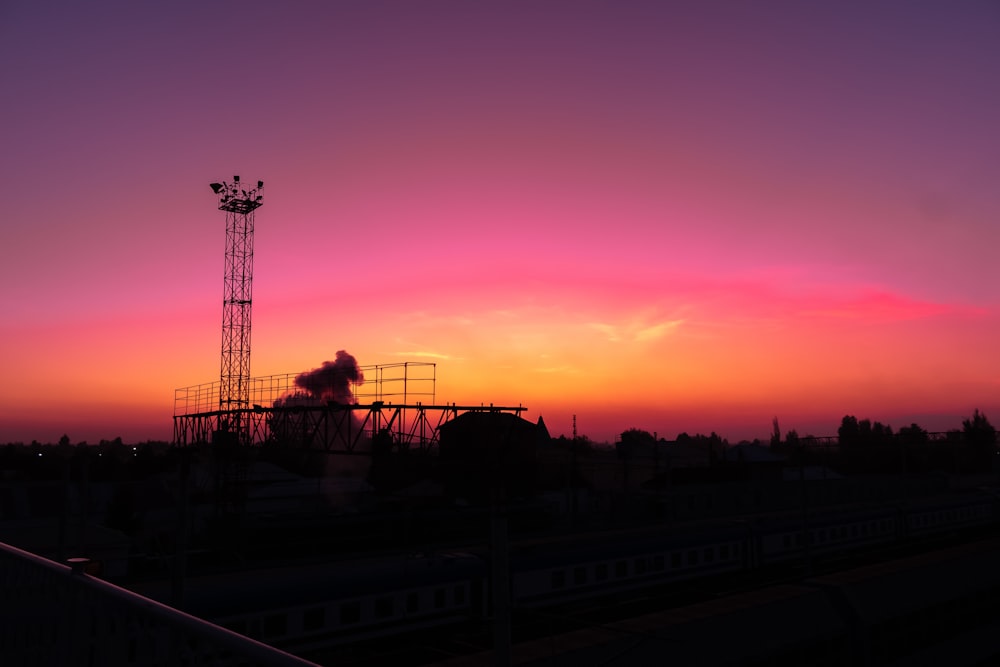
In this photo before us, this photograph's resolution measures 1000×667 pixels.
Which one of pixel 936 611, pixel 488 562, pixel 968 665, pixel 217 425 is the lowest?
pixel 968 665

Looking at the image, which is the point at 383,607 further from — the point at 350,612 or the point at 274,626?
the point at 274,626

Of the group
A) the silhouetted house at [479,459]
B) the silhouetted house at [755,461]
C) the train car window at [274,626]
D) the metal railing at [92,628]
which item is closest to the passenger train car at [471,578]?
the train car window at [274,626]

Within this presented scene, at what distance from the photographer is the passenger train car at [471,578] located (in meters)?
17.1

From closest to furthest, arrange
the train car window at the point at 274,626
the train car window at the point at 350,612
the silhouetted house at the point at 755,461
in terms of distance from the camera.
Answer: the train car window at the point at 274,626 < the train car window at the point at 350,612 < the silhouetted house at the point at 755,461

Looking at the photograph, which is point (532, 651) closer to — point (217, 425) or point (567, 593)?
point (567, 593)

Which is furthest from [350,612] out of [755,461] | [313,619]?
[755,461]

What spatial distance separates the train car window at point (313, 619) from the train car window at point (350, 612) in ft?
Result: 1.90

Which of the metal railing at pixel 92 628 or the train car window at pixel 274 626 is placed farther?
the train car window at pixel 274 626

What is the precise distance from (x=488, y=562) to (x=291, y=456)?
62429 mm

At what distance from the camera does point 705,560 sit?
2984cm

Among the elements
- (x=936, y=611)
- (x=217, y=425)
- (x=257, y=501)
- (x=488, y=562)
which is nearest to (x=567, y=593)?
(x=488, y=562)

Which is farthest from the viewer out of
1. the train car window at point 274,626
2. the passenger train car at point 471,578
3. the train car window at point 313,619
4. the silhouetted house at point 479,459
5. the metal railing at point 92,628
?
the silhouetted house at point 479,459

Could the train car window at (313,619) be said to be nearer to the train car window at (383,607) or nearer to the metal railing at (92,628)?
the train car window at (383,607)

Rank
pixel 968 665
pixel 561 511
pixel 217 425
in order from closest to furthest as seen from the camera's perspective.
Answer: pixel 968 665, pixel 217 425, pixel 561 511
